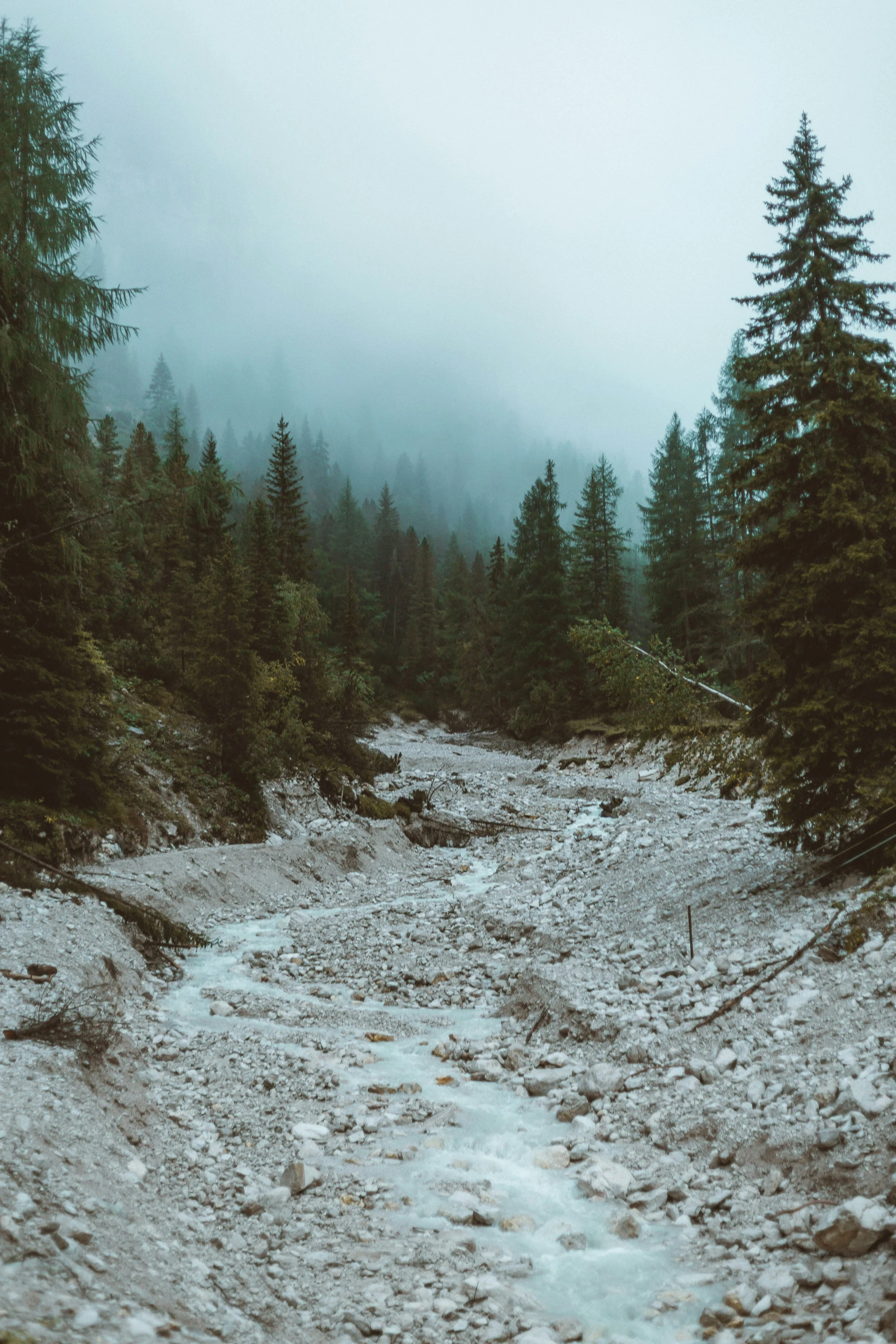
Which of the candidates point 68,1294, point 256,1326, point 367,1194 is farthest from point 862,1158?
point 68,1294

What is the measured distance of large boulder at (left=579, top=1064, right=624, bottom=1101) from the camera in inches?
253

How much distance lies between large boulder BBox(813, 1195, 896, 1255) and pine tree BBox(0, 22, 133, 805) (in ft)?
32.2

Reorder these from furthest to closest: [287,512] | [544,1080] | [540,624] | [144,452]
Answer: [144,452]
[540,624]
[287,512]
[544,1080]

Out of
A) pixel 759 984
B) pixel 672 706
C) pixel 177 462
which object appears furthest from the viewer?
pixel 177 462

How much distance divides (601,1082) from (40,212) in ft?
42.3

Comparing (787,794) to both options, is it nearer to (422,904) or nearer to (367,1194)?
(367,1194)

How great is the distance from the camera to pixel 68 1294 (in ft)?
9.91

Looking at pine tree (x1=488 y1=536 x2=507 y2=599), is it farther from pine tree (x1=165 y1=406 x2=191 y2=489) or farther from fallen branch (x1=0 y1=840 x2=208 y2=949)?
fallen branch (x1=0 y1=840 x2=208 y2=949)

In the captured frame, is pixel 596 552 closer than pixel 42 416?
No

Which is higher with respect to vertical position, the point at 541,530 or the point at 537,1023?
the point at 541,530

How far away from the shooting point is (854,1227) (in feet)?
12.9

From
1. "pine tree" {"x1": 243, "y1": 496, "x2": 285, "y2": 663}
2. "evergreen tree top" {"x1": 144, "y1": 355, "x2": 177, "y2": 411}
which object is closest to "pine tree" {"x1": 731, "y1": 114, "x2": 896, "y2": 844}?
"pine tree" {"x1": 243, "y1": 496, "x2": 285, "y2": 663}

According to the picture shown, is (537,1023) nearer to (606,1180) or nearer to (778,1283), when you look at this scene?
(606,1180)

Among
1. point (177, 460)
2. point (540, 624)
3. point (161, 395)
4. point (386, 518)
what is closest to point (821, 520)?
point (540, 624)
